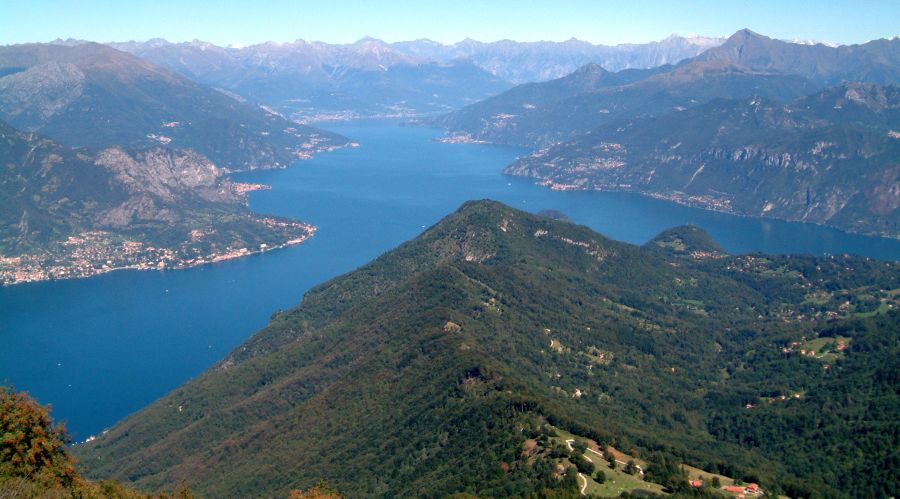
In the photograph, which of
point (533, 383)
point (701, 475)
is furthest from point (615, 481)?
point (533, 383)

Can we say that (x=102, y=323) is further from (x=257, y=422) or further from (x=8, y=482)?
(x=8, y=482)

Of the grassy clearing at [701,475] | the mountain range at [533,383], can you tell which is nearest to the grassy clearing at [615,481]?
the mountain range at [533,383]

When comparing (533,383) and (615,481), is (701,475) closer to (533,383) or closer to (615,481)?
(615,481)

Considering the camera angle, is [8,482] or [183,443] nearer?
[8,482]

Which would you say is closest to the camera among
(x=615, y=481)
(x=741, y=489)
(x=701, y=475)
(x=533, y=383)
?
(x=615, y=481)

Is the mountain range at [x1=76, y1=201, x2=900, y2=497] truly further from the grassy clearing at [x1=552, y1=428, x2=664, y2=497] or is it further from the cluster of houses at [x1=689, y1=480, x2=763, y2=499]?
the cluster of houses at [x1=689, y1=480, x2=763, y2=499]

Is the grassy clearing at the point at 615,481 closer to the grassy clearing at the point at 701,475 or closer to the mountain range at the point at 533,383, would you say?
the mountain range at the point at 533,383

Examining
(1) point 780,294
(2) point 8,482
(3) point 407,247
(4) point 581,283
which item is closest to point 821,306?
(1) point 780,294

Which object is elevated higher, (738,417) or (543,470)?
(543,470)
